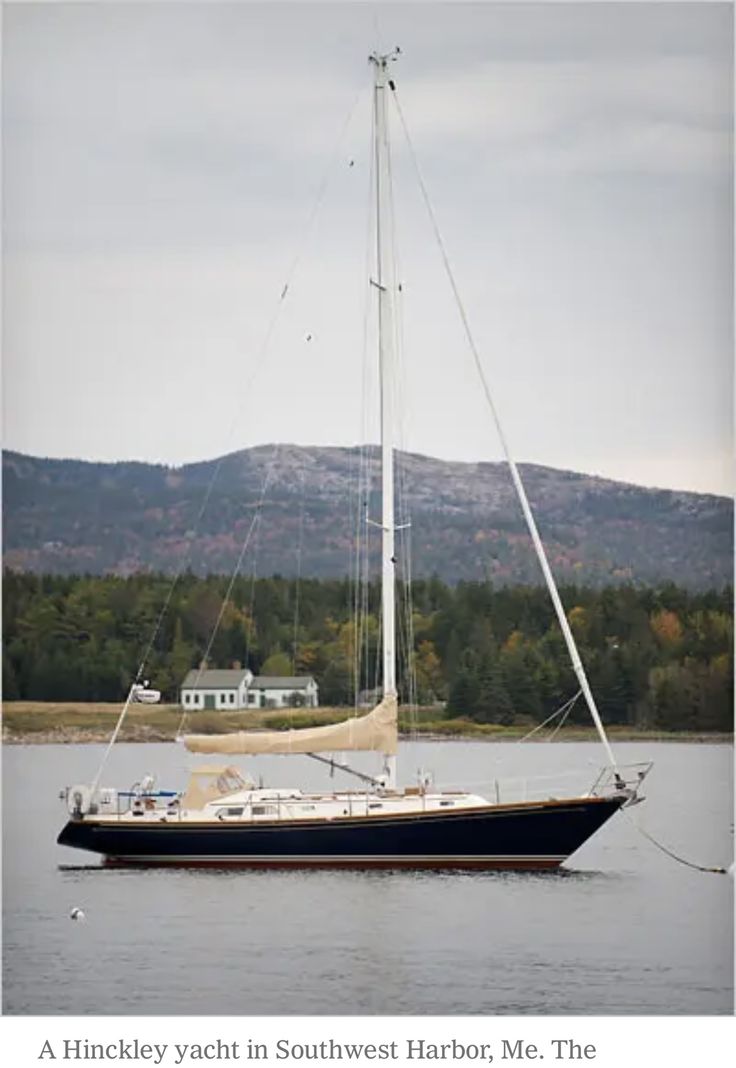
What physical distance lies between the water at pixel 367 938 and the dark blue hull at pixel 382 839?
140 millimetres

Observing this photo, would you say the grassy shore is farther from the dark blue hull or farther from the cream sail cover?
the cream sail cover

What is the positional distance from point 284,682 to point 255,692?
0.71 m

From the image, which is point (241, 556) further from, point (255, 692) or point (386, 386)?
point (255, 692)

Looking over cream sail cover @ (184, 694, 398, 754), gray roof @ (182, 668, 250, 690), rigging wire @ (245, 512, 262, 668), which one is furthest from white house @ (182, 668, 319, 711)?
cream sail cover @ (184, 694, 398, 754)

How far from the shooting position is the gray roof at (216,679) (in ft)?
107

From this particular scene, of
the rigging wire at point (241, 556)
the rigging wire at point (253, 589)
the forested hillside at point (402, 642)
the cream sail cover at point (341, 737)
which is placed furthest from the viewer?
the rigging wire at point (253, 589)

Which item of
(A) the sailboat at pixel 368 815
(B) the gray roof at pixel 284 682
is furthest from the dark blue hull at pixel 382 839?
(B) the gray roof at pixel 284 682

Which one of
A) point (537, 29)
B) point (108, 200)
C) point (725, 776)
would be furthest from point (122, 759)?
point (537, 29)

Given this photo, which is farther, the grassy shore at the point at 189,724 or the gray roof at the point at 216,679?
the gray roof at the point at 216,679

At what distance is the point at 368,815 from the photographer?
15625mm

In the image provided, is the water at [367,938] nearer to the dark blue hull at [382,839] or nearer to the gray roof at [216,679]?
the dark blue hull at [382,839]

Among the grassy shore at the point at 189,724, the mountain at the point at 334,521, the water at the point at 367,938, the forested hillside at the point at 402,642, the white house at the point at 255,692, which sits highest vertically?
the mountain at the point at 334,521
